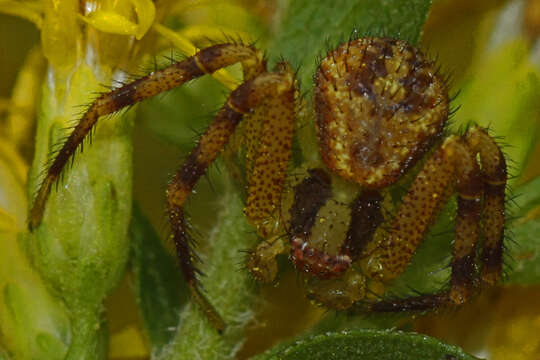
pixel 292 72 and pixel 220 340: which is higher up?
pixel 292 72

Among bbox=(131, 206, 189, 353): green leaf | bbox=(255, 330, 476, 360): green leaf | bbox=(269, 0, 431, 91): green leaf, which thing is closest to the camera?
bbox=(255, 330, 476, 360): green leaf

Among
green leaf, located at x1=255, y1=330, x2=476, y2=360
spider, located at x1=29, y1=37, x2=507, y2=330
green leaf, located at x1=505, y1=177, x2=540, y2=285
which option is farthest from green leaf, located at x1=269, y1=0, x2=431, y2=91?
green leaf, located at x1=255, y1=330, x2=476, y2=360

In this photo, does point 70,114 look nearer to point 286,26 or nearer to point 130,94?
point 130,94

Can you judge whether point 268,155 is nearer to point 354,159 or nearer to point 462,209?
point 354,159

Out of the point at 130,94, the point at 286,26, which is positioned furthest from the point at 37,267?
the point at 286,26

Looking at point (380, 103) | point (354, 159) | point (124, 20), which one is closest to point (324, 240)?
point (354, 159)

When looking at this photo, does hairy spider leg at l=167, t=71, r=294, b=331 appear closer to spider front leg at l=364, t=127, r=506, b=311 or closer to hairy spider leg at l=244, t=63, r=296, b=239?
hairy spider leg at l=244, t=63, r=296, b=239
